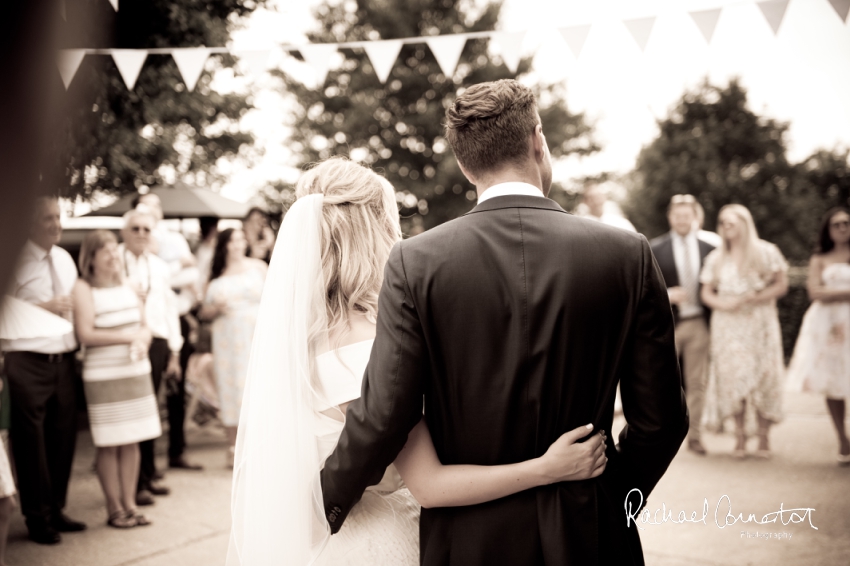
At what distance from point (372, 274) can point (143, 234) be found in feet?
11.2

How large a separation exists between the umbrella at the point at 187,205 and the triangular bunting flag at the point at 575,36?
450 cm

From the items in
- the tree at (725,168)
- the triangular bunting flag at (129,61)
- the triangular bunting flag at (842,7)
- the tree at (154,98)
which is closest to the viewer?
the triangular bunting flag at (842,7)

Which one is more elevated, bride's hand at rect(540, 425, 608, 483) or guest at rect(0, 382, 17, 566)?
bride's hand at rect(540, 425, 608, 483)

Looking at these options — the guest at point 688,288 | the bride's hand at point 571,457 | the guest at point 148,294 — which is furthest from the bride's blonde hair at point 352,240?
the guest at point 688,288

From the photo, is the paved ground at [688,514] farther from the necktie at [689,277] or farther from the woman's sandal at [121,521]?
the necktie at [689,277]

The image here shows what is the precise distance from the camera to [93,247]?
4.41 meters

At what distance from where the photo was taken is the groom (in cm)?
155

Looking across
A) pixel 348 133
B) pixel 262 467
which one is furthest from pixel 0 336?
pixel 348 133

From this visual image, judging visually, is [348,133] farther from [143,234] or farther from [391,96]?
[143,234]

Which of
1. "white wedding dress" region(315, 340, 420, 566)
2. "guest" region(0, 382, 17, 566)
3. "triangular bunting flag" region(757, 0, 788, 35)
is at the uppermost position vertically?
"triangular bunting flag" region(757, 0, 788, 35)

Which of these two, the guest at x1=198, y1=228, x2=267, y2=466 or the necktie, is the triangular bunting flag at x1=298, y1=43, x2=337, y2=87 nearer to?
the guest at x1=198, y1=228, x2=267, y2=466

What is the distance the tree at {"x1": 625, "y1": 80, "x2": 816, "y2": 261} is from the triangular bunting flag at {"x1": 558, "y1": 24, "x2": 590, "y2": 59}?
20.7 meters

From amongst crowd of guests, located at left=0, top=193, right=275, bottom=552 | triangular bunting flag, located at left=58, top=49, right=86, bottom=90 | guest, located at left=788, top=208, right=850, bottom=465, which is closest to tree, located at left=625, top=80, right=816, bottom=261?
guest, located at left=788, top=208, right=850, bottom=465

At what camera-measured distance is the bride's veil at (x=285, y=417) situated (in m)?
1.95
